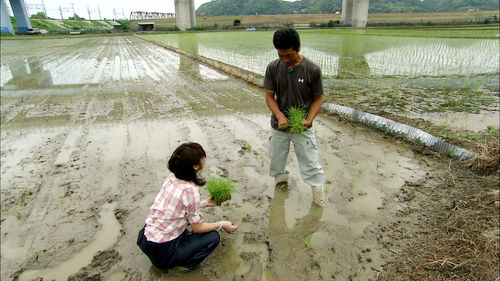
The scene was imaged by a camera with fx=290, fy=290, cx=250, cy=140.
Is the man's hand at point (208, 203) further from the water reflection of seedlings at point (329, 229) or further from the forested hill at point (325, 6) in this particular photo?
the forested hill at point (325, 6)

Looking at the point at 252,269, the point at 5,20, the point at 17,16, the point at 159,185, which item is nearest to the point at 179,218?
the point at 252,269

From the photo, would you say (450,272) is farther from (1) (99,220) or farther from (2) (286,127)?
(1) (99,220)

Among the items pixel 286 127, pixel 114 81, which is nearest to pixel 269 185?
pixel 286 127

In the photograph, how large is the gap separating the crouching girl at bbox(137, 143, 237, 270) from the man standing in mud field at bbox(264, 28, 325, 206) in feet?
3.13

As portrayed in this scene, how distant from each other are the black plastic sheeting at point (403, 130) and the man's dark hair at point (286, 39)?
8.89ft

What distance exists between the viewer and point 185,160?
1.85 meters

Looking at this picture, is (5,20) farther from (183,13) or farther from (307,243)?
(307,243)

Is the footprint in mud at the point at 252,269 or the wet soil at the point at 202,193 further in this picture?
the wet soil at the point at 202,193

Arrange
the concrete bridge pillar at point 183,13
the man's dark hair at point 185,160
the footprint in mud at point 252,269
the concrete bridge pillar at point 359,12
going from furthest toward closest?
the concrete bridge pillar at point 183,13 → the concrete bridge pillar at point 359,12 → the footprint in mud at point 252,269 → the man's dark hair at point 185,160

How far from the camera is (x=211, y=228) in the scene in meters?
2.10

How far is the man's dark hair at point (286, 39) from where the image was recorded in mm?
2143

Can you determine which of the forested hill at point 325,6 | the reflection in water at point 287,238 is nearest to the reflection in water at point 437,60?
the reflection in water at point 287,238

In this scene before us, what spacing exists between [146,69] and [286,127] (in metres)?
9.65

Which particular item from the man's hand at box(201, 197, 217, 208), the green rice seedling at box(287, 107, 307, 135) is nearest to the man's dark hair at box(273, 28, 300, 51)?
the green rice seedling at box(287, 107, 307, 135)
